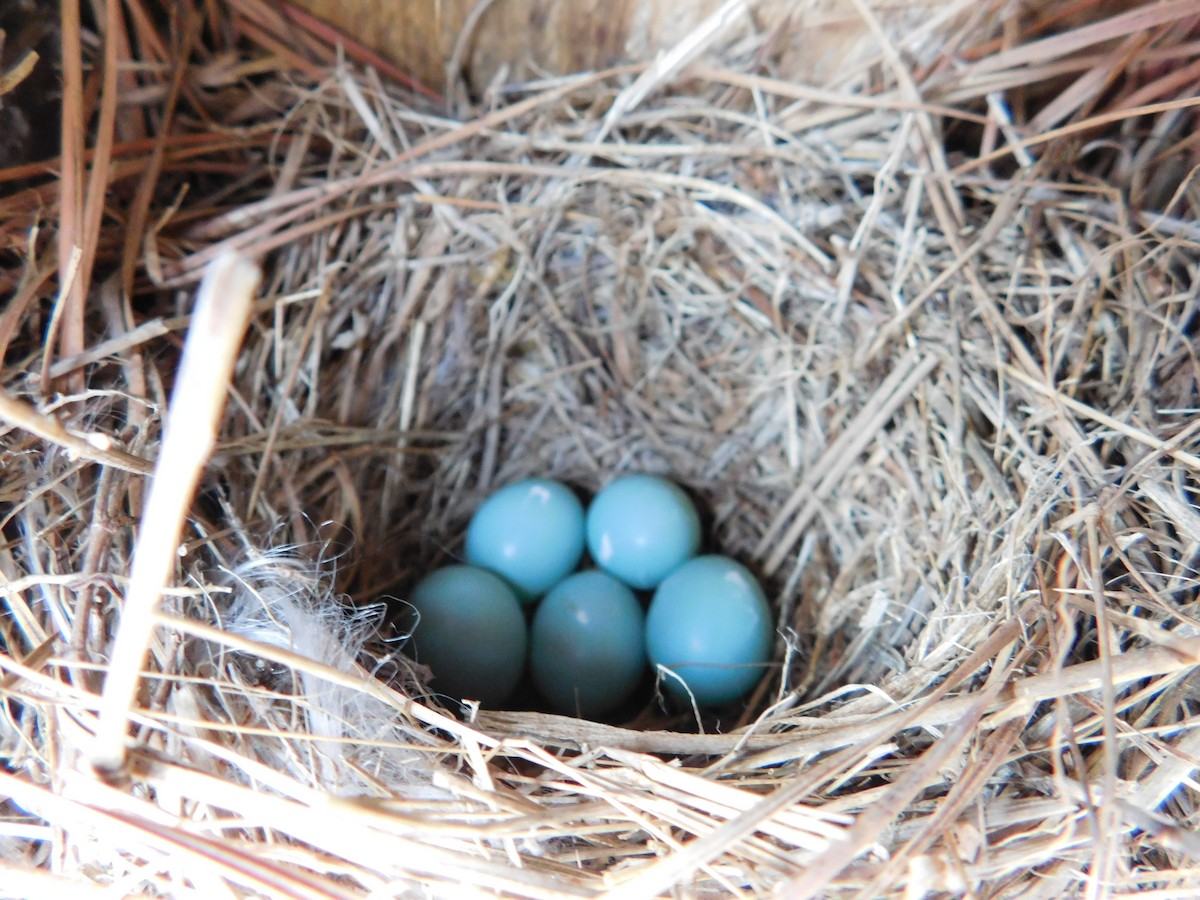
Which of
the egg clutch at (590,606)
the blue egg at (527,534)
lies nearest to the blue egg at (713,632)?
the egg clutch at (590,606)

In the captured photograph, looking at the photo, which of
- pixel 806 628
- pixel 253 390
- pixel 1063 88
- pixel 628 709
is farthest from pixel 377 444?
A: pixel 1063 88

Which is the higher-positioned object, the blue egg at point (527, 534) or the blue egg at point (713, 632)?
the blue egg at point (527, 534)

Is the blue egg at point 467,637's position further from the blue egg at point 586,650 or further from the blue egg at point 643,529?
the blue egg at point 643,529

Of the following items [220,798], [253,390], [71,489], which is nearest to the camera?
[220,798]

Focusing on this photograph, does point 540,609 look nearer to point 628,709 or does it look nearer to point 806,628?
point 628,709

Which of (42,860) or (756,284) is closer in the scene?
(42,860)

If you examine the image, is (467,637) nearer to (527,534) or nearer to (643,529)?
(527,534)
